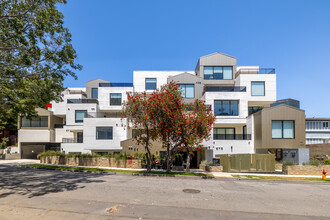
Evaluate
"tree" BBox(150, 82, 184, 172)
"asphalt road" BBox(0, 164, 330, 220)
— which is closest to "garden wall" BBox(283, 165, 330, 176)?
"asphalt road" BBox(0, 164, 330, 220)

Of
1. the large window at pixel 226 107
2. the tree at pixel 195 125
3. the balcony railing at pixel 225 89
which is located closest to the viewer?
the tree at pixel 195 125

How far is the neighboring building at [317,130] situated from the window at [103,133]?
31600 mm

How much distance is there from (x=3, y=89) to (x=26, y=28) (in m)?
5.17

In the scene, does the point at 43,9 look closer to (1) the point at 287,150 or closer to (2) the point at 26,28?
(2) the point at 26,28

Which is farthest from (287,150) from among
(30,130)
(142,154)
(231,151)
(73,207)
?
(30,130)

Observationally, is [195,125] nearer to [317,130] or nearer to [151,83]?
[151,83]

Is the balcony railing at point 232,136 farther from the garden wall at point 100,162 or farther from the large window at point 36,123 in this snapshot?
the large window at point 36,123

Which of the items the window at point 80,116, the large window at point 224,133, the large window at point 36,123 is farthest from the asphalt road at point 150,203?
the large window at point 36,123

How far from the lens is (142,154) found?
2280cm

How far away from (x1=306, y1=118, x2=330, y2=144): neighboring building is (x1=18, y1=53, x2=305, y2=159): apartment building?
9464 mm

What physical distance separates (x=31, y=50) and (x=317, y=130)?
4086 cm

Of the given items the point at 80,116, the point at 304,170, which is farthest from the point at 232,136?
the point at 80,116

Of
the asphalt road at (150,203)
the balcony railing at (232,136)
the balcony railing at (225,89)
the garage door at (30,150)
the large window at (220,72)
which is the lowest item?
the garage door at (30,150)

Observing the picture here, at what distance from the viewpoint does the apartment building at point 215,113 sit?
24516mm
